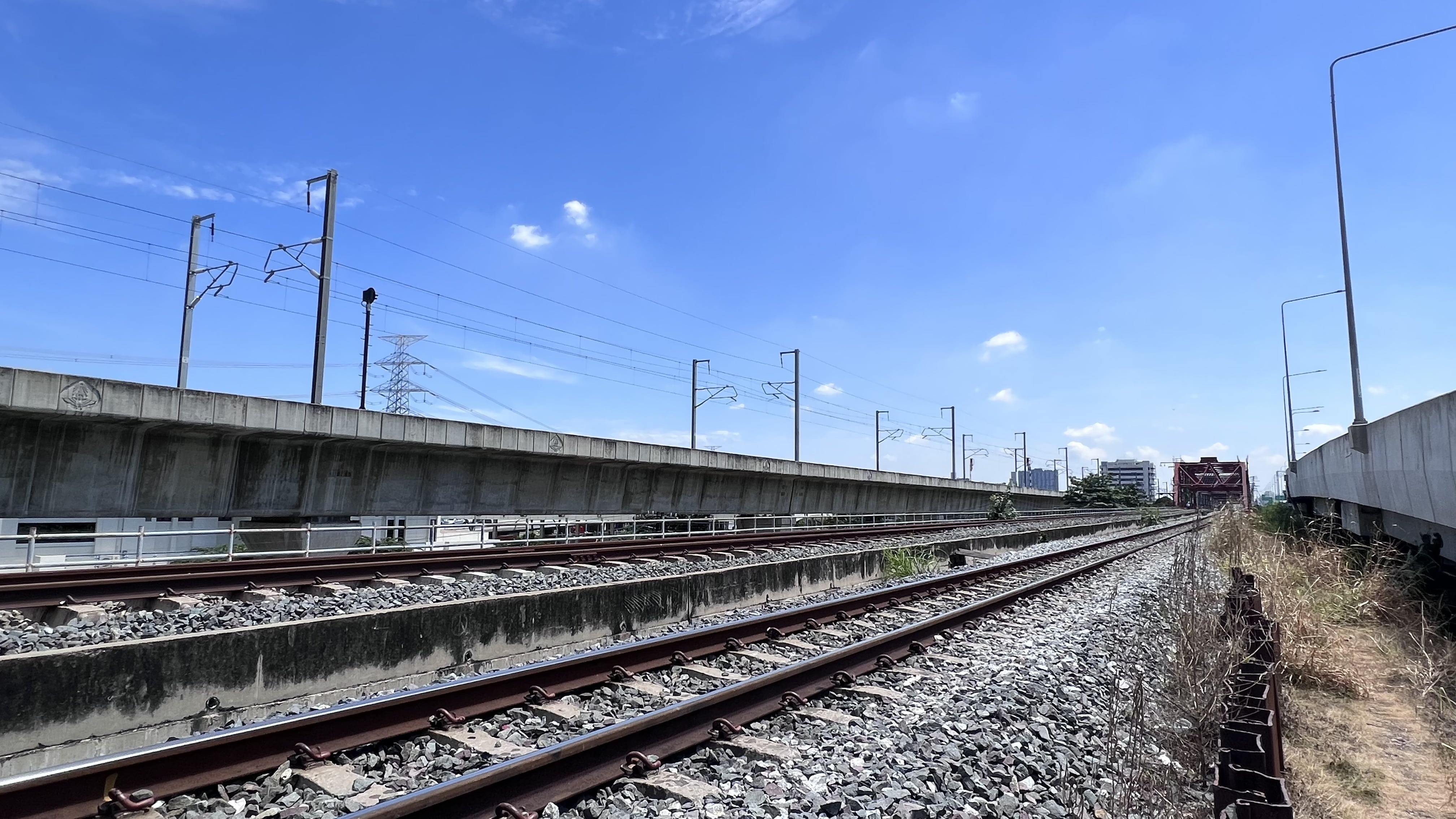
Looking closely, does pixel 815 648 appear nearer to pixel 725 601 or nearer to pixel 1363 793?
pixel 725 601

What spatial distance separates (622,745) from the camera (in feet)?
16.0

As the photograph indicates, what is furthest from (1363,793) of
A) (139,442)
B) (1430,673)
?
(139,442)

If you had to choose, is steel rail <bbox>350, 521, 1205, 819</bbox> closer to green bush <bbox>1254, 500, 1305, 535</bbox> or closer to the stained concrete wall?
the stained concrete wall

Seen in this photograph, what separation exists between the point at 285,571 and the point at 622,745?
9295 mm

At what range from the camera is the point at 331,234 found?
21.6 m

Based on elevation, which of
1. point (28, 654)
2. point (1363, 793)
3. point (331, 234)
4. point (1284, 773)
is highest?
point (331, 234)

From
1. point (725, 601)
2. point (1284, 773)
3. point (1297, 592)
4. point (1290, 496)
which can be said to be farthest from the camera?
point (1290, 496)

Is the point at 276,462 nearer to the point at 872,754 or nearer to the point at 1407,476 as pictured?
the point at 872,754

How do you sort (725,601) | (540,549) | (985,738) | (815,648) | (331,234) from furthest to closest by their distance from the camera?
(331,234)
(540,549)
(725,601)
(815,648)
(985,738)

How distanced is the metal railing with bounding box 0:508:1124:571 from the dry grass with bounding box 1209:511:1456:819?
40.2 feet

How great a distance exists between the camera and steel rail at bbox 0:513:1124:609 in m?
9.76

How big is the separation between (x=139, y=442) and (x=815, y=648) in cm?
1825

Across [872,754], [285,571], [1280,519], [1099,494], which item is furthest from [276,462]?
[1099,494]

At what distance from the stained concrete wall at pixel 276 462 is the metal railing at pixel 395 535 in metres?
0.86
